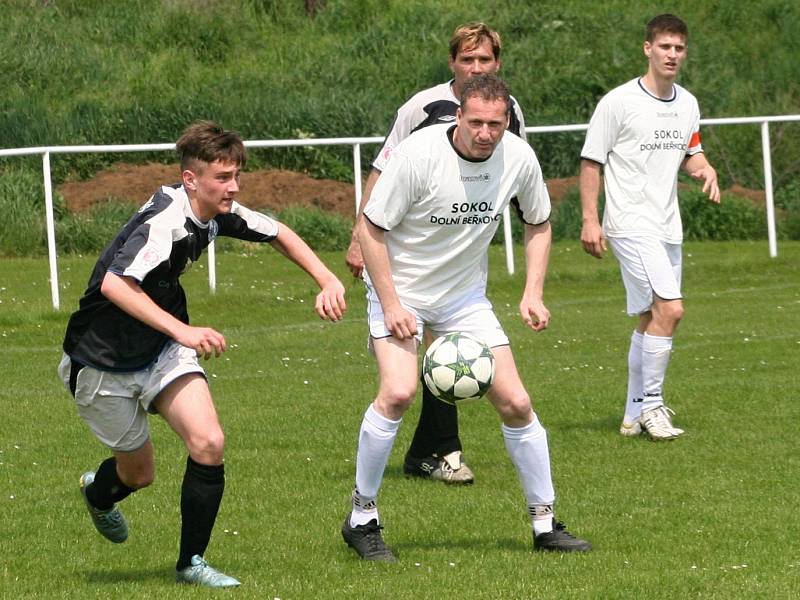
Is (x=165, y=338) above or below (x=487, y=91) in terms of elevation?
below

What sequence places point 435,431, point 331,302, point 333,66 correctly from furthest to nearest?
1. point 333,66
2. point 435,431
3. point 331,302

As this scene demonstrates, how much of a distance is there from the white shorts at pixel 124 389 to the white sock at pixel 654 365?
385 cm

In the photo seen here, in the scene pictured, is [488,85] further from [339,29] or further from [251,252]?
[339,29]

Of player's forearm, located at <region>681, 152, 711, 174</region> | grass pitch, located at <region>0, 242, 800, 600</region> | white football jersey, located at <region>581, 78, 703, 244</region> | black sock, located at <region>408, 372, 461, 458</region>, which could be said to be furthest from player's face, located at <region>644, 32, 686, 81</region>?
black sock, located at <region>408, 372, 461, 458</region>

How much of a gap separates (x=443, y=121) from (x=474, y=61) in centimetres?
34

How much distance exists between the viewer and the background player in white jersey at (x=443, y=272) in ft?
22.5

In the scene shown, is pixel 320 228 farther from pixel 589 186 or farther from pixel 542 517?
pixel 542 517

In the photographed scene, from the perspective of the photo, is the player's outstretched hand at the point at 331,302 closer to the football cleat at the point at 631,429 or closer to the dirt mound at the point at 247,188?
the football cleat at the point at 631,429

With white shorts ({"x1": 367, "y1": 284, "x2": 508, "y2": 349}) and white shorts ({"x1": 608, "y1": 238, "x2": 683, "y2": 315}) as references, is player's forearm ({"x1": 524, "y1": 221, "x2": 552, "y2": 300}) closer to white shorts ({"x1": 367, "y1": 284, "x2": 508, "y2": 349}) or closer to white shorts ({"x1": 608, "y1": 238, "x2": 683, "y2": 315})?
white shorts ({"x1": 367, "y1": 284, "x2": 508, "y2": 349})

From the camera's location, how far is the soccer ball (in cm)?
688

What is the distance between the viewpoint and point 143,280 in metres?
6.32

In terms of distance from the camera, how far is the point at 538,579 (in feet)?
21.0

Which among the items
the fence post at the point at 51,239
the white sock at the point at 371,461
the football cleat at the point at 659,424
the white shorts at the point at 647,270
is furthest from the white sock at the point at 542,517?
the fence post at the point at 51,239

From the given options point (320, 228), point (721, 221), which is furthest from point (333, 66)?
point (721, 221)
